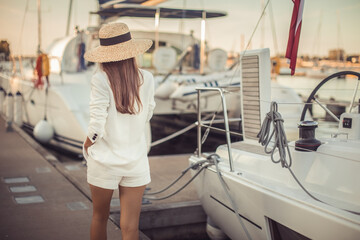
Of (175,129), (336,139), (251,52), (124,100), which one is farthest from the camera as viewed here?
(175,129)

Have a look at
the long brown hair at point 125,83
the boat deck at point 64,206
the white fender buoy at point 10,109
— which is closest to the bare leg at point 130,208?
the long brown hair at point 125,83

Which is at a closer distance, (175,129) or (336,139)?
(336,139)

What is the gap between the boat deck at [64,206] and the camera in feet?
13.0

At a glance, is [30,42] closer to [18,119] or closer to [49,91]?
[18,119]

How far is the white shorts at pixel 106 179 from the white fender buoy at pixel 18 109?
29.2 ft

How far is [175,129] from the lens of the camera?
1281 cm

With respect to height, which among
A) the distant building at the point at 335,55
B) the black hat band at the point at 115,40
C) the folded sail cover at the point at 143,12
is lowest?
the black hat band at the point at 115,40

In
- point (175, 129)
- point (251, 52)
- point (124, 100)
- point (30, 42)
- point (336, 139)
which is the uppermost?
point (30, 42)

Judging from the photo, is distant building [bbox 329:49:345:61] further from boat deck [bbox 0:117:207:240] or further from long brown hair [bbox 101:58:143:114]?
long brown hair [bbox 101:58:143:114]

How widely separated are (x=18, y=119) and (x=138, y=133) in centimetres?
922

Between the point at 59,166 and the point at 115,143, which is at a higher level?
the point at 115,143

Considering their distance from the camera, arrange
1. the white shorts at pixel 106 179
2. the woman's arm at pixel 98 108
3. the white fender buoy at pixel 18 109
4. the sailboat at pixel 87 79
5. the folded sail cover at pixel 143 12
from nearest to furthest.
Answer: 1. the woman's arm at pixel 98 108
2. the white shorts at pixel 106 179
3. the sailboat at pixel 87 79
4. the folded sail cover at pixel 143 12
5. the white fender buoy at pixel 18 109

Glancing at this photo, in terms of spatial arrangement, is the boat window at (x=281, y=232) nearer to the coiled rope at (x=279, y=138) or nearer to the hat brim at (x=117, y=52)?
the coiled rope at (x=279, y=138)

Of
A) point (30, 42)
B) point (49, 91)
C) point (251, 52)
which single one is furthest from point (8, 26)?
point (251, 52)
